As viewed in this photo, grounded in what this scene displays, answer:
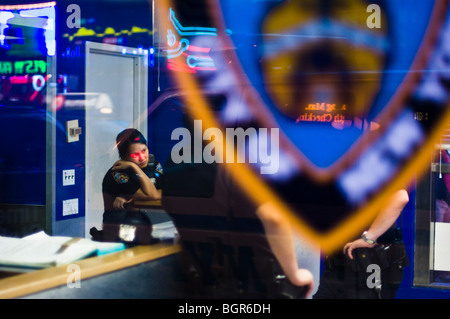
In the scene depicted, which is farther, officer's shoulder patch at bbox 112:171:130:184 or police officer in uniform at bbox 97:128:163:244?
officer's shoulder patch at bbox 112:171:130:184

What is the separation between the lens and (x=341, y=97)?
8.95 feet

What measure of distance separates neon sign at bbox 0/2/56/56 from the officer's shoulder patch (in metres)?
1.05

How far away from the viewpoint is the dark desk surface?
254cm

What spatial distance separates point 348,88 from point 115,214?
1354mm

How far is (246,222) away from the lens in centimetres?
285

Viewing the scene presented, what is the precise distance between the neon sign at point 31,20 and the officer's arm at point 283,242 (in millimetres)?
1802

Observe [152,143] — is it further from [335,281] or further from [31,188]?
[31,188]

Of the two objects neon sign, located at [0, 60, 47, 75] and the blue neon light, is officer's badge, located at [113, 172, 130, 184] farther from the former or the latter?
neon sign, located at [0, 60, 47, 75]

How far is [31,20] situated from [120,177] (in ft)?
4.44

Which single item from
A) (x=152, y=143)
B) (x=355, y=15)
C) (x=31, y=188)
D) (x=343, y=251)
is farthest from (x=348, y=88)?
(x=31, y=188)
